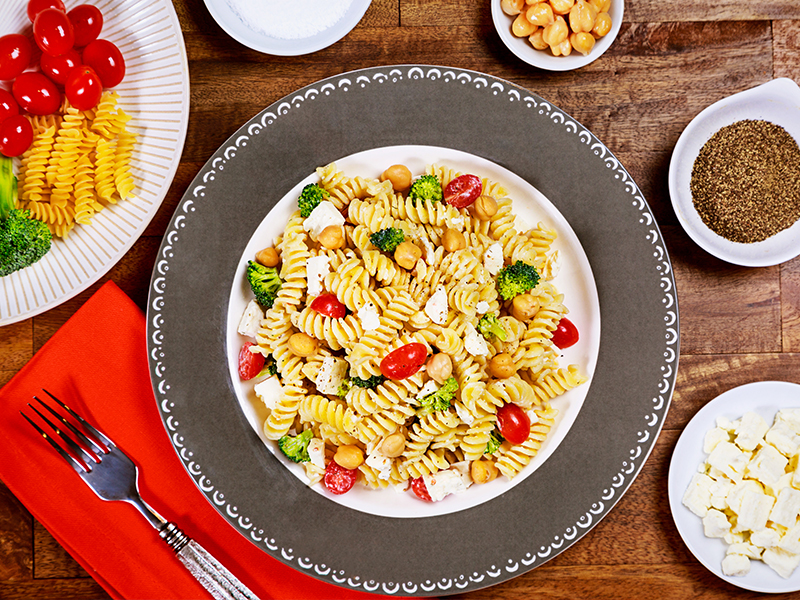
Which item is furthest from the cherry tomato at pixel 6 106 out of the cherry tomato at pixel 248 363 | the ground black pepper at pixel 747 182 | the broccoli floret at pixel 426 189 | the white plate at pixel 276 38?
the ground black pepper at pixel 747 182

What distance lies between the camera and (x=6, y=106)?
8.63 feet

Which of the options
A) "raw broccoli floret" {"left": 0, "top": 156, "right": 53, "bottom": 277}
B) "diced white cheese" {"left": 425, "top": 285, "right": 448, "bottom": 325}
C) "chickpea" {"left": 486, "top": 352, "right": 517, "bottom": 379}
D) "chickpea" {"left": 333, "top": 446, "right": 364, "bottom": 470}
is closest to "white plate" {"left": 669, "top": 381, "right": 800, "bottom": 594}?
"chickpea" {"left": 486, "top": 352, "right": 517, "bottom": 379}

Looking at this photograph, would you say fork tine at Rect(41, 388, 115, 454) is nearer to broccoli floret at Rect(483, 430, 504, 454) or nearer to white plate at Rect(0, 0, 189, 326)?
white plate at Rect(0, 0, 189, 326)

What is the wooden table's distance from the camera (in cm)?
285

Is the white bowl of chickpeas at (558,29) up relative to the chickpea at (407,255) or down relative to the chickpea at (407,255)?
up

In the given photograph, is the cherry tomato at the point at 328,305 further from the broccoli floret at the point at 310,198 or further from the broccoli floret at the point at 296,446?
the broccoli floret at the point at 296,446

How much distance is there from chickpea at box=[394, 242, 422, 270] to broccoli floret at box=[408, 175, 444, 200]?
256mm

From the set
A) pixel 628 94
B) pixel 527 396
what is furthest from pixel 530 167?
pixel 527 396

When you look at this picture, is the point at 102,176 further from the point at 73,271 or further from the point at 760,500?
the point at 760,500

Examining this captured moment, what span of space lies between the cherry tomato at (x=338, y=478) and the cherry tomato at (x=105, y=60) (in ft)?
6.77

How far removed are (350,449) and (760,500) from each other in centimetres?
201

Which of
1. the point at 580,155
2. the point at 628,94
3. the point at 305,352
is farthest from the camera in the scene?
the point at 628,94

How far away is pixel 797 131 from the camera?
2971mm

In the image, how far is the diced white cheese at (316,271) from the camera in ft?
8.18
